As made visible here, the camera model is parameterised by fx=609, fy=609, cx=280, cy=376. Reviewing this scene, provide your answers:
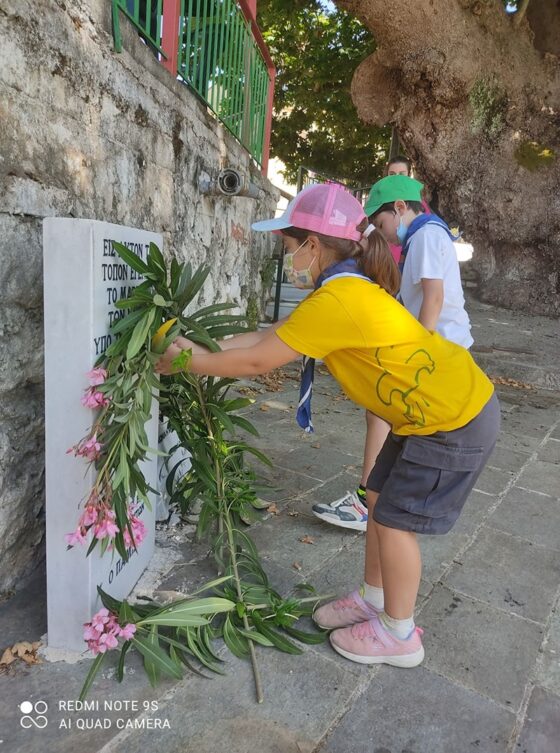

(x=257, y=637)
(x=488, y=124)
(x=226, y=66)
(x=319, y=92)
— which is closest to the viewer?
(x=257, y=637)

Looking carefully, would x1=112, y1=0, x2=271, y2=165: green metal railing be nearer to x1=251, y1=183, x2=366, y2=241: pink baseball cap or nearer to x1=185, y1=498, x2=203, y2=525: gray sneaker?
x1=251, y1=183, x2=366, y2=241: pink baseball cap

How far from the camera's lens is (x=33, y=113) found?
2152 millimetres

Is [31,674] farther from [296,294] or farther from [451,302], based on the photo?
[296,294]

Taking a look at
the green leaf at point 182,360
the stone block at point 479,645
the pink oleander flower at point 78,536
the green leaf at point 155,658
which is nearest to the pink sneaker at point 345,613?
the stone block at point 479,645

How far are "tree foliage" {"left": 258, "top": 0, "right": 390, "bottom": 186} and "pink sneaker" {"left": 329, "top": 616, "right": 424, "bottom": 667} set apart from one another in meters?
11.4

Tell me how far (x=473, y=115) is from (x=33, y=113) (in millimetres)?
8102

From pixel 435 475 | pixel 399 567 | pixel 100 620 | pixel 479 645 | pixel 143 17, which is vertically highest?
pixel 143 17

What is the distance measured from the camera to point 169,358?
2.04 m

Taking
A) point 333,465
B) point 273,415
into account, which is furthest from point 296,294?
point 333,465

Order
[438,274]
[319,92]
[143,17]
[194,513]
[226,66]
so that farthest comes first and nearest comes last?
[319,92], [226,66], [143,17], [194,513], [438,274]

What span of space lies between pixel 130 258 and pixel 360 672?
1.58 metres

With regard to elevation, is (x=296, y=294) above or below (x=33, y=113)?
below

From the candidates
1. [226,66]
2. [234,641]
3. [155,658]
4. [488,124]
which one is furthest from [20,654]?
[488,124]

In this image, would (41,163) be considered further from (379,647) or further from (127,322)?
(379,647)
